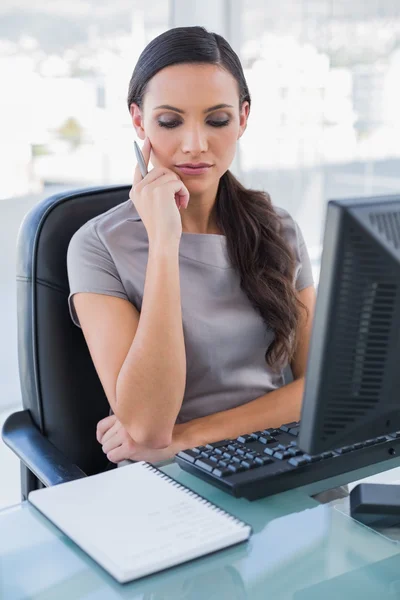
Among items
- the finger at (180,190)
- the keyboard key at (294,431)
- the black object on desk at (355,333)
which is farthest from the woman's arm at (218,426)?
the black object on desk at (355,333)

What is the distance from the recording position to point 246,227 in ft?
5.49

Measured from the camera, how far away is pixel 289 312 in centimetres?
159

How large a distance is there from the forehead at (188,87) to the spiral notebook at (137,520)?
0.73 metres

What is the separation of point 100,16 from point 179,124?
2.11 meters

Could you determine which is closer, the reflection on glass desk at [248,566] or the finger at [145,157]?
the reflection on glass desk at [248,566]

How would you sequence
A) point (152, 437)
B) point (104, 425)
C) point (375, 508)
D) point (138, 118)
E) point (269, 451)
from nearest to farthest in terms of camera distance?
point (375, 508) → point (269, 451) → point (152, 437) → point (104, 425) → point (138, 118)

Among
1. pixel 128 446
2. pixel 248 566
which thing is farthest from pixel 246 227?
pixel 248 566

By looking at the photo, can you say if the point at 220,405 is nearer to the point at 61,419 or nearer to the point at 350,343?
the point at 61,419

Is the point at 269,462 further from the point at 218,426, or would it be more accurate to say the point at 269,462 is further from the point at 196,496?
the point at 218,426

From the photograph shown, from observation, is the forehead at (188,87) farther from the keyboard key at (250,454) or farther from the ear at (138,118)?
the keyboard key at (250,454)

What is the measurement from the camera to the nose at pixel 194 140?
4.88 ft

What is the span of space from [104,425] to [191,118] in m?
0.59

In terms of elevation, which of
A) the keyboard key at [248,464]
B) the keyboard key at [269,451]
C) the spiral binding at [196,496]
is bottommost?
the spiral binding at [196,496]

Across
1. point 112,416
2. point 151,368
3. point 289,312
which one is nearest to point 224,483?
point 151,368
